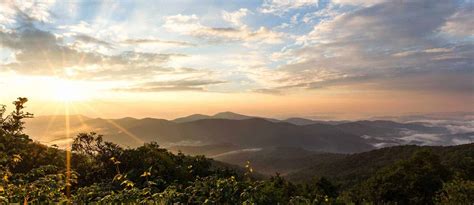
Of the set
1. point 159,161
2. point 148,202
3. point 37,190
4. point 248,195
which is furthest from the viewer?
point 159,161

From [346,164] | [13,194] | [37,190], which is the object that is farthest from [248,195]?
[346,164]

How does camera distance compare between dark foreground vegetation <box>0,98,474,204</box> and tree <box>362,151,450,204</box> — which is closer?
dark foreground vegetation <box>0,98,474,204</box>

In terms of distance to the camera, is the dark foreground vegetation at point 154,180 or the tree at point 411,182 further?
the tree at point 411,182

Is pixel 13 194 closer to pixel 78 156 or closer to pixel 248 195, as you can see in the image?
pixel 248 195

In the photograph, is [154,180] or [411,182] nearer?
[154,180]

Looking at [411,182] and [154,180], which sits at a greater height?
[154,180]

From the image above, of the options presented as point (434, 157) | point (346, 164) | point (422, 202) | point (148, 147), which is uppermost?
point (148, 147)

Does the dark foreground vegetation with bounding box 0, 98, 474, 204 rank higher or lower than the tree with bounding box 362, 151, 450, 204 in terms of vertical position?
higher

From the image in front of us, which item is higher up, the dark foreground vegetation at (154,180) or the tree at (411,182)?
the dark foreground vegetation at (154,180)
